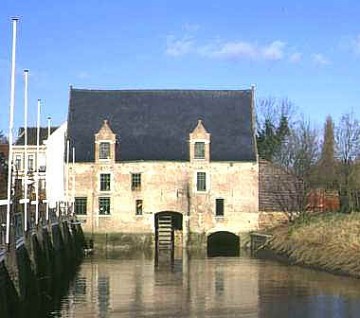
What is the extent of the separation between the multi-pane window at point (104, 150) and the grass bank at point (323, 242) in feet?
46.6

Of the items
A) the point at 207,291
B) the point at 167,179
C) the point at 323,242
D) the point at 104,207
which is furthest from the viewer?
the point at 167,179

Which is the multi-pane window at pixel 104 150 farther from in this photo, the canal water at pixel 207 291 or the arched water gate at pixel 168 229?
the canal water at pixel 207 291

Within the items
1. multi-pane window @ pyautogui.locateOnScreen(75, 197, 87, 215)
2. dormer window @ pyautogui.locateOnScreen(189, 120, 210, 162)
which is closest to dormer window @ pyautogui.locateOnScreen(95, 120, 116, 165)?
multi-pane window @ pyautogui.locateOnScreen(75, 197, 87, 215)

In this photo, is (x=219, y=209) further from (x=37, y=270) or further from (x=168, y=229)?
(x=37, y=270)

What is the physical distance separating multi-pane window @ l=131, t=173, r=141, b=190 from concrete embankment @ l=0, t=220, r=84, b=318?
9.48 metres

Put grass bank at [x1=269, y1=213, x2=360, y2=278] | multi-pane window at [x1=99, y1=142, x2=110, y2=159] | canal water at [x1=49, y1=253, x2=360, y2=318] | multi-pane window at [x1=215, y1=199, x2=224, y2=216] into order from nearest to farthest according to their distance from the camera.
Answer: canal water at [x1=49, y1=253, x2=360, y2=318]
grass bank at [x1=269, y1=213, x2=360, y2=278]
multi-pane window at [x1=215, y1=199, x2=224, y2=216]
multi-pane window at [x1=99, y1=142, x2=110, y2=159]

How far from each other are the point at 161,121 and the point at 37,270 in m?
28.9

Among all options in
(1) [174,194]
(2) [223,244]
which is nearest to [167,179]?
(1) [174,194]

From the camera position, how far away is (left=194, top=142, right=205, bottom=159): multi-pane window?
55.2 m

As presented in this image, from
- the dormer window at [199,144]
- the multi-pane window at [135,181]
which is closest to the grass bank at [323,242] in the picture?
the dormer window at [199,144]

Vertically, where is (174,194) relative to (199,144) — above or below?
below

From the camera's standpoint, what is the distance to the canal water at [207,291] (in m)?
24.5

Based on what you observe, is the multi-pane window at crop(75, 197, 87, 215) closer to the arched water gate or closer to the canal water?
the arched water gate

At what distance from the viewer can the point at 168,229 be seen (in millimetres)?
56062
